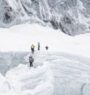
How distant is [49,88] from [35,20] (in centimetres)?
3305

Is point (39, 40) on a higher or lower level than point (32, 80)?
higher

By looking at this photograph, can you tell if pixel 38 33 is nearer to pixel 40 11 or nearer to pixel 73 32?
pixel 40 11

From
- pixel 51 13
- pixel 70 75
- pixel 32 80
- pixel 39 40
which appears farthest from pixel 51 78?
pixel 51 13

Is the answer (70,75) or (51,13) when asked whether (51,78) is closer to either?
(70,75)

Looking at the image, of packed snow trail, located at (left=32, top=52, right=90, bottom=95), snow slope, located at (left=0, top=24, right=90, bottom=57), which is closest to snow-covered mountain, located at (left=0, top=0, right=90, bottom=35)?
snow slope, located at (left=0, top=24, right=90, bottom=57)

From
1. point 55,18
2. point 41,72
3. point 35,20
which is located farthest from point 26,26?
point 41,72

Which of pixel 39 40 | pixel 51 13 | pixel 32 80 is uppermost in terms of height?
pixel 51 13

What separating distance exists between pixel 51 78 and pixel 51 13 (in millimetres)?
34700

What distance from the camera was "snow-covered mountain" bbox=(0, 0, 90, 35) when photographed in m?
54.0

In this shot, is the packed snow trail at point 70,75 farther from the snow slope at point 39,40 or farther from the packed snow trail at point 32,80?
the snow slope at point 39,40

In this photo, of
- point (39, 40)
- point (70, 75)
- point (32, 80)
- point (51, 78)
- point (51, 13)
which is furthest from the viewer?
point (51, 13)

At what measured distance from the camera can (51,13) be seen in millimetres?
58875

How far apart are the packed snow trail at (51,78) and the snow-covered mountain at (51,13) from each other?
2511 centimetres

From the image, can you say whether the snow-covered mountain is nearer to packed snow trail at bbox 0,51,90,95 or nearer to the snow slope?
the snow slope
